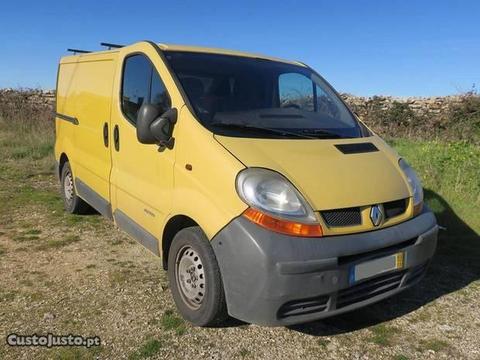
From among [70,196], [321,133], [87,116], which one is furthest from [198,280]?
[70,196]

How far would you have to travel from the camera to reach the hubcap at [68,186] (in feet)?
19.2

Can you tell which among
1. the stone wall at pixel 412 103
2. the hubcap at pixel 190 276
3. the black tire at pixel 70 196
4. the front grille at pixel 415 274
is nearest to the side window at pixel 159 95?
the hubcap at pixel 190 276

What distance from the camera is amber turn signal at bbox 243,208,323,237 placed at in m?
2.71

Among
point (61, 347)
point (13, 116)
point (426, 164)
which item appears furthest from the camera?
point (13, 116)

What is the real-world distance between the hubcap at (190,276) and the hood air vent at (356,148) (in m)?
1.28

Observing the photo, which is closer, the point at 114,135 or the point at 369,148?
the point at 369,148

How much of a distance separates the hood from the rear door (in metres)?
1.81

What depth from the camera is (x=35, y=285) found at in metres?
3.90

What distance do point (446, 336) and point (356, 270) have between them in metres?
1.09

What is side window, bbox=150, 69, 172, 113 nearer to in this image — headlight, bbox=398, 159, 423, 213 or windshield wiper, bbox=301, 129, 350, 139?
windshield wiper, bbox=301, 129, 350, 139

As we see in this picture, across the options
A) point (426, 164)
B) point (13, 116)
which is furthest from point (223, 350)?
point (13, 116)

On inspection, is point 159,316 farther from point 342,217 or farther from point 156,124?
point 342,217

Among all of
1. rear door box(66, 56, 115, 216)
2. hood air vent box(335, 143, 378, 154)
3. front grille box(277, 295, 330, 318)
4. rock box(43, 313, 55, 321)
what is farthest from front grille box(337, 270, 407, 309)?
rear door box(66, 56, 115, 216)

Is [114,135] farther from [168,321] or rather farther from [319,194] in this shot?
[319,194]
